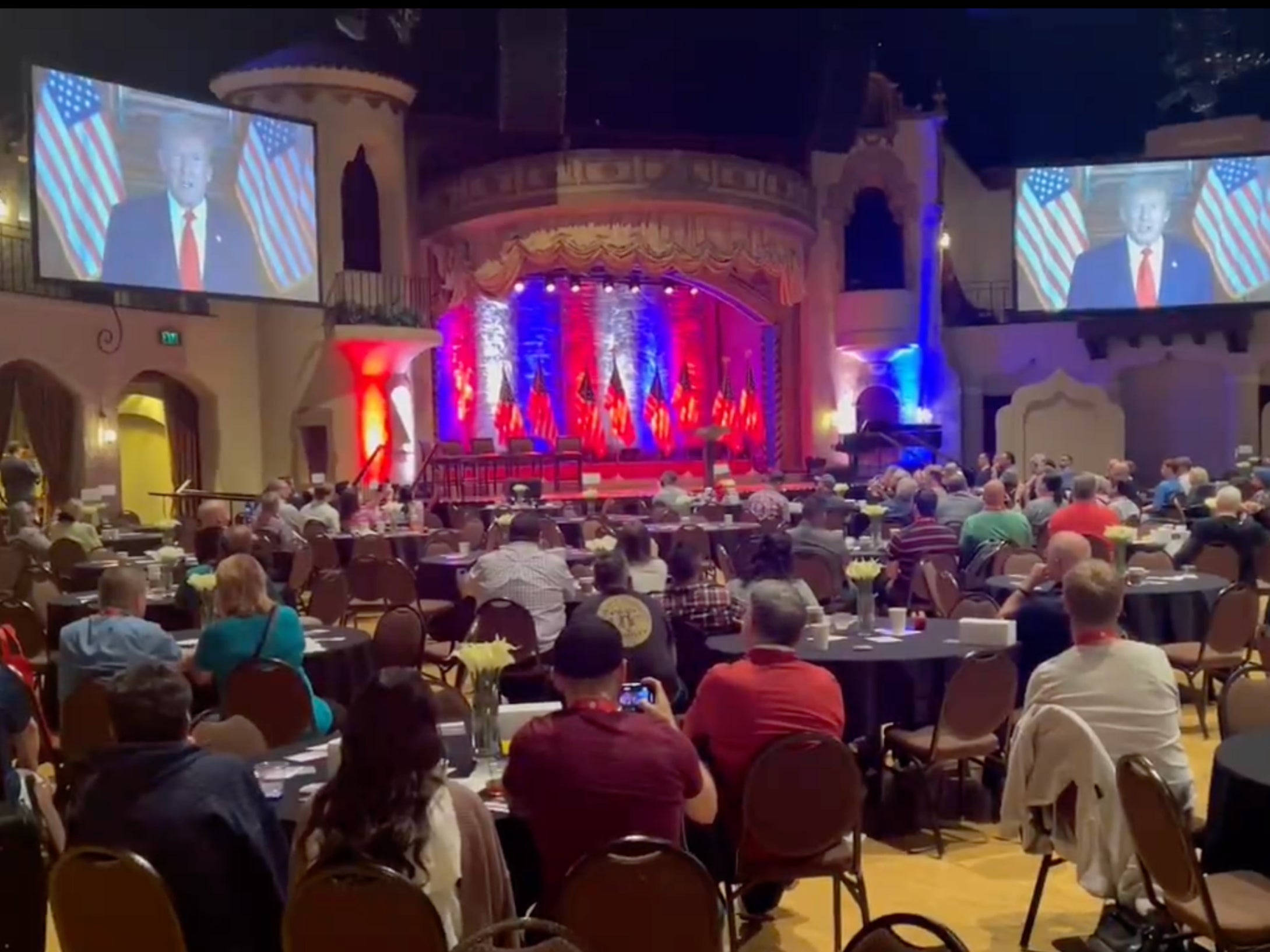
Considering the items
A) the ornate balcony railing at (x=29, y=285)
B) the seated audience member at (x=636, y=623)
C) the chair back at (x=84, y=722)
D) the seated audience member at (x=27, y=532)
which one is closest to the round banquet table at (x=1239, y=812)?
the seated audience member at (x=636, y=623)

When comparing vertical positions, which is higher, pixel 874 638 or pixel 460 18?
pixel 460 18

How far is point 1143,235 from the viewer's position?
18.6m

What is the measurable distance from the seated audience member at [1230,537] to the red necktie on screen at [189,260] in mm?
10855

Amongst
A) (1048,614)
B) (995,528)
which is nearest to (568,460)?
(995,528)

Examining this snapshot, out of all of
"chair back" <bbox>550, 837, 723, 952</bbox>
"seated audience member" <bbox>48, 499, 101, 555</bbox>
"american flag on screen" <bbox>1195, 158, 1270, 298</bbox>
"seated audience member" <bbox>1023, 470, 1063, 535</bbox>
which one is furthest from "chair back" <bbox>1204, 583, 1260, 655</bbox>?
"american flag on screen" <bbox>1195, 158, 1270, 298</bbox>

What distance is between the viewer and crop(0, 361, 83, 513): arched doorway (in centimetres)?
1623

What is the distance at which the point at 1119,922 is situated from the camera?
4195 mm

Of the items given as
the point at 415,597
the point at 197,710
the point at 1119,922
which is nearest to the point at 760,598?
the point at 1119,922

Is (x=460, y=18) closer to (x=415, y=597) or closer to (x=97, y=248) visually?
(x=97, y=248)

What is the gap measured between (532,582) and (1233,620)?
3773mm

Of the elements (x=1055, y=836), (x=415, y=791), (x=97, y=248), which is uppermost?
(x=97, y=248)

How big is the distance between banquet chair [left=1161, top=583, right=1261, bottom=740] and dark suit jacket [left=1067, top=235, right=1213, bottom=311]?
40.7 feet

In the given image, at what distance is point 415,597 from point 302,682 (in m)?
4.42

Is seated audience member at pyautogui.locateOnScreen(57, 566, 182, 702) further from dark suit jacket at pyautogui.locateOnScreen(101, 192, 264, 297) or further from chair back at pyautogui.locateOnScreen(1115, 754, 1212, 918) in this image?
dark suit jacket at pyautogui.locateOnScreen(101, 192, 264, 297)
